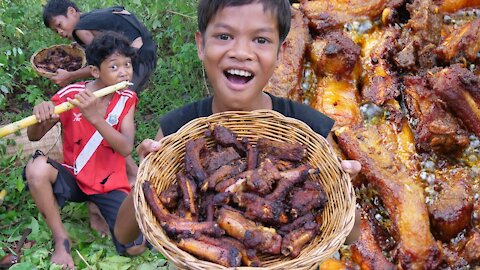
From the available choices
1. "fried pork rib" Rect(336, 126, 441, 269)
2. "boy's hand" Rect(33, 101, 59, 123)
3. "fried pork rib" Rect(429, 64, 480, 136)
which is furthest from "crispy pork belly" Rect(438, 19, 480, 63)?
"boy's hand" Rect(33, 101, 59, 123)

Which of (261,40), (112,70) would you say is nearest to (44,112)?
(112,70)

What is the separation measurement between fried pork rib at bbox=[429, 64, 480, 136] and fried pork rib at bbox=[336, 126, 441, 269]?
0.46 meters

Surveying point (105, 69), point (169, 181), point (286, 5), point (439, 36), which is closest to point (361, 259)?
point (169, 181)

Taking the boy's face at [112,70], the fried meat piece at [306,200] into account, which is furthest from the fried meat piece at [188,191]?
the boy's face at [112,70]

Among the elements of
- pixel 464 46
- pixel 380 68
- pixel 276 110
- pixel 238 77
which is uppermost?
pixel 238 77

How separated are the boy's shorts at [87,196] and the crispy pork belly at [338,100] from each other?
4.95 ft

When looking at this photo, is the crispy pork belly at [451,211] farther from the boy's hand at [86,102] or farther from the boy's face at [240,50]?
the boy's hand at [86,102]

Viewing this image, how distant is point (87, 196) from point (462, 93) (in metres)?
2.54

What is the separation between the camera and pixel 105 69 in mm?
3535

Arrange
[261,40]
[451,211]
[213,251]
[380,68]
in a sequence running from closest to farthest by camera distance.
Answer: [213,251], [261,40], [451,211], [380,68]

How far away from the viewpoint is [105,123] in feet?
10.2

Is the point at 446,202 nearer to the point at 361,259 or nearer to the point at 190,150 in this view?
the point at 361,259

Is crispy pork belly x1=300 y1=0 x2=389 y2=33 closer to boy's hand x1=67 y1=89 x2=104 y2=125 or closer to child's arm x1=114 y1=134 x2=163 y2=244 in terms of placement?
boy's hand x1=67 y1=89 x2=104 y2=125

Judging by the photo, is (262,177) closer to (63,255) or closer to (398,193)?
(398,193)
